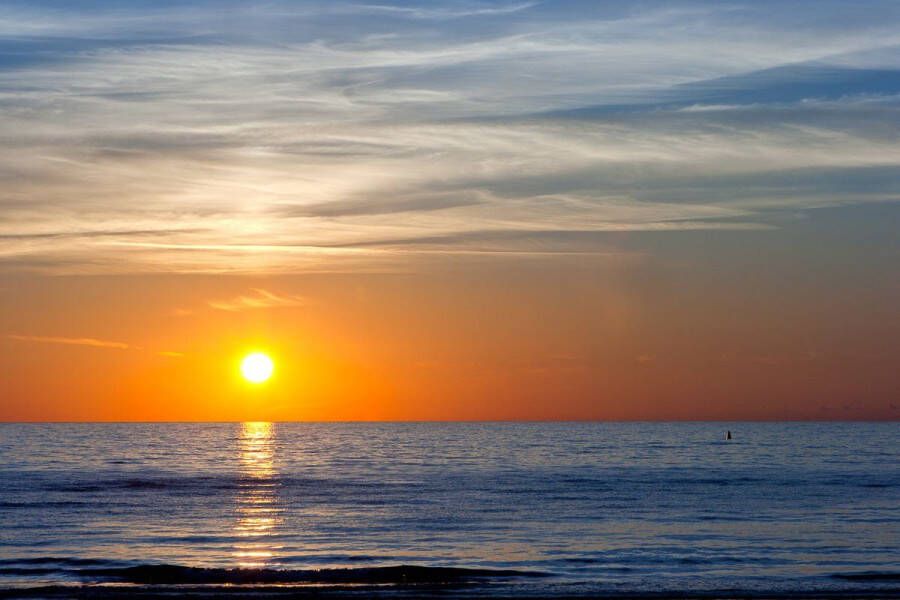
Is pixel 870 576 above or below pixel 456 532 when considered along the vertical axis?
below

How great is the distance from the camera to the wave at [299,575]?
35.4 metres

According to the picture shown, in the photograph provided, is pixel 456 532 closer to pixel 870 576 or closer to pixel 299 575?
pixel 299 575

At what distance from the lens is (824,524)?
51625 mm

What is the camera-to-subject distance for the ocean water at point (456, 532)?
116 ft

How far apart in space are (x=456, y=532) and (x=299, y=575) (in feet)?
44.6

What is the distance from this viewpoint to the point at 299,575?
119 feet

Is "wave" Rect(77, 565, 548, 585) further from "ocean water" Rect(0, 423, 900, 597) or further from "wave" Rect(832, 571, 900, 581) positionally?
"wave" Rect(832, 571, 900, 581)

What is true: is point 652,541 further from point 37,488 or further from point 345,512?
point 37,488

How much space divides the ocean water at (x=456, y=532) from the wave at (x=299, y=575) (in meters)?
0.07

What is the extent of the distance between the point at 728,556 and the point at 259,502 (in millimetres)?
32343

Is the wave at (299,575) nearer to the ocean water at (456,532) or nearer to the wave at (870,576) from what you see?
the ocean water at (456,532)

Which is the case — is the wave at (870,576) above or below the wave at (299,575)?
below

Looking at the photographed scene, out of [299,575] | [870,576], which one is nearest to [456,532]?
[299,575]

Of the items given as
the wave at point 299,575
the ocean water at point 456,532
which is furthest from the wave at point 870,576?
the wave at point 299,575
